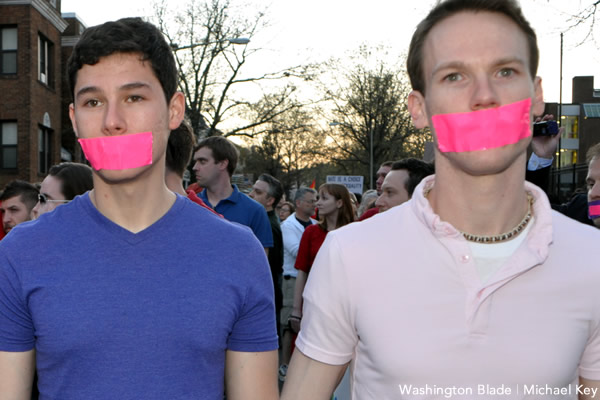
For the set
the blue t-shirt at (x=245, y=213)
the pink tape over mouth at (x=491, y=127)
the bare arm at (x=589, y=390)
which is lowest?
the bare arm at (x=589, y=390)

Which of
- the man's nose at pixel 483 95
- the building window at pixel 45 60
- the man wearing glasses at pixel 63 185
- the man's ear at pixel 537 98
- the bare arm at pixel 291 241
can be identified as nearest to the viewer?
the man's nose at pixel 483 95

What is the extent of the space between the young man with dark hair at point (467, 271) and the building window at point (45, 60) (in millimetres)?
24051

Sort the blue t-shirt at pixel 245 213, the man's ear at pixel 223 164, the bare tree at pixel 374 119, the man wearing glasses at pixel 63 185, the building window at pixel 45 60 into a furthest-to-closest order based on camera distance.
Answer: the bare tree at pixel 374 119
the building window at pixel 45 60
the man's ear at pixel 223 164
the blue t-shirt at pixel 245 213
the man wearing glasses at pixel 63 185

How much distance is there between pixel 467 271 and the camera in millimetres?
1862

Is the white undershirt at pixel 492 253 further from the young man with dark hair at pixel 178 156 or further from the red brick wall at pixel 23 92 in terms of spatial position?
the red brick wall at pixel 23 92

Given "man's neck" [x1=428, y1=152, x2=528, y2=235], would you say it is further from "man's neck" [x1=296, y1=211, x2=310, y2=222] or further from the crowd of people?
"man's neck" [x1=296, y1=211, x2=310, y2=222]

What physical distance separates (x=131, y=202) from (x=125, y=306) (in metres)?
0.39

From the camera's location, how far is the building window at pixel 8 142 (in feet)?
73.2

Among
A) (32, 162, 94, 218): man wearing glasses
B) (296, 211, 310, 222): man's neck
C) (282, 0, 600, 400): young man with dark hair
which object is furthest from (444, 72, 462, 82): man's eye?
(296, 211, 310, 222): man's neck

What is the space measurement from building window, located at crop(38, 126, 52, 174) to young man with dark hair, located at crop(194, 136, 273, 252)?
19700 millimetres

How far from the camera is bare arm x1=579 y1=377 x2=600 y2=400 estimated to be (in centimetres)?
184

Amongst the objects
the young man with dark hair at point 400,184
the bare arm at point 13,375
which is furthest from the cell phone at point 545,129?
the bare arm at point 13,375

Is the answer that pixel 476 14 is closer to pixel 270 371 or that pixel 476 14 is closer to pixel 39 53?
pixel 270 371

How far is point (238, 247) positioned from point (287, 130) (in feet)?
96.3
